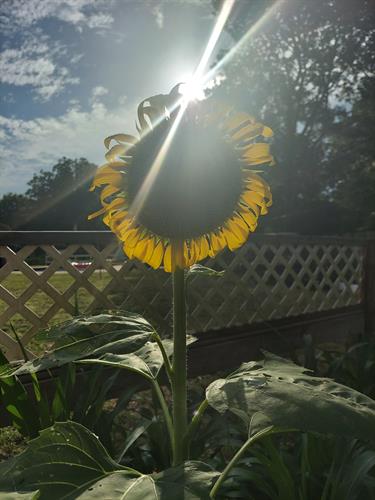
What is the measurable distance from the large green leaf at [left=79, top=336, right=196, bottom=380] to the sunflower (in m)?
0.19

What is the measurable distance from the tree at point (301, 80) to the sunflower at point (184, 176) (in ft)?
52.0

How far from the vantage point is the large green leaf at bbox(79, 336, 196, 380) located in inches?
34.7

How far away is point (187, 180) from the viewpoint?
0.94 m

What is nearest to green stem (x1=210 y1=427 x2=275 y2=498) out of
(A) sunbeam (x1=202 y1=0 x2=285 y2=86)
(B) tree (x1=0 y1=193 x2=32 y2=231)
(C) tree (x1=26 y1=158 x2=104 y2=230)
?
(A) sunbeam (x1=202 y1=0 x2=285 y2=86)

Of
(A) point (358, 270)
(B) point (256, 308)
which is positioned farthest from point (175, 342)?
(A) point (358, 270)

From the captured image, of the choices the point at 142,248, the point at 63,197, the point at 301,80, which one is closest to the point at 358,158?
the point at 301,80

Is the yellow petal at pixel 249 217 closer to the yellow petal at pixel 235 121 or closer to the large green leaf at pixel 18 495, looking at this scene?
the yellow petal at pixel 235 121

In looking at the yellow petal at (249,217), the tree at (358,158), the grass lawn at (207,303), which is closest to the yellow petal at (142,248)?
the yellow petal at (249,217)

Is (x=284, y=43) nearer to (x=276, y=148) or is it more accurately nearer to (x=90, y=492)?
(x=276, y=148)

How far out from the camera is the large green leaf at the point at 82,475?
66 cm

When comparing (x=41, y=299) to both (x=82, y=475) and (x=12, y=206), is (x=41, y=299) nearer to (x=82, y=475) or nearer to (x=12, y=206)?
(x=82, y=475)

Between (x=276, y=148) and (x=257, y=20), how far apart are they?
470 cm

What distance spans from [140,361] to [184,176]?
380 millimetres

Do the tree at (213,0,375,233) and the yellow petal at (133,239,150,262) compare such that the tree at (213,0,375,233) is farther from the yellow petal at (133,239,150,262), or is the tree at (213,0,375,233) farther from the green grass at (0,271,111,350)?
Result: the yellow petal at (133,239,150,262)
